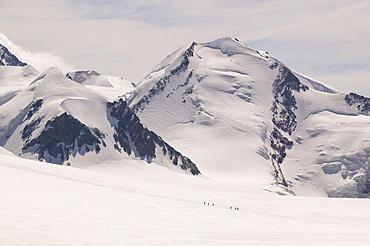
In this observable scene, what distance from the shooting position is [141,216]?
46.7m

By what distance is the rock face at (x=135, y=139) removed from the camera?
557 feet

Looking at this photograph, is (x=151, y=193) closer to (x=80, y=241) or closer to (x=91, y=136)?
(x=80, y=241)

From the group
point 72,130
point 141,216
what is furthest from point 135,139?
point 141,216

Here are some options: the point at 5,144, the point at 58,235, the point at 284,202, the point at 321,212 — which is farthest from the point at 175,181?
the point at 58,235

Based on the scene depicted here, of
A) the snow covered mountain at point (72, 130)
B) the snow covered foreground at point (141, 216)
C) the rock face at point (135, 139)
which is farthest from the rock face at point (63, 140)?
the snow covered foreground at point (141, 216)

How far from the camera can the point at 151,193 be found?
A: 222 ft

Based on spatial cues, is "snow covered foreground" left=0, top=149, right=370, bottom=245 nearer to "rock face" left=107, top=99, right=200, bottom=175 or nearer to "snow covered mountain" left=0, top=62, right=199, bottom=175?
"snow covered mountain" left=0, top=62, right=199, bottom=175

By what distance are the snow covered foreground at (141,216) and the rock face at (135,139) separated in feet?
304

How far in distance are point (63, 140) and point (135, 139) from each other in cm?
2665


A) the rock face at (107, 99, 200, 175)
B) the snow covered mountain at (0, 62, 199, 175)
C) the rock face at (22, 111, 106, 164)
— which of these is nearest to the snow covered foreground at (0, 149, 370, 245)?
the rock face at (22, 111, 106, 164)

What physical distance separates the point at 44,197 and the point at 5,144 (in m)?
125

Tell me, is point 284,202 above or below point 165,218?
above

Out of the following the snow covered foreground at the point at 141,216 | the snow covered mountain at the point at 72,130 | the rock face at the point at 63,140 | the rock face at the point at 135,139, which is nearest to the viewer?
the snow covered foreground at the point at 141,216

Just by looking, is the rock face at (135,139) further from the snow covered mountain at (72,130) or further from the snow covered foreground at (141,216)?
the snow covered foreground at (141,216)
